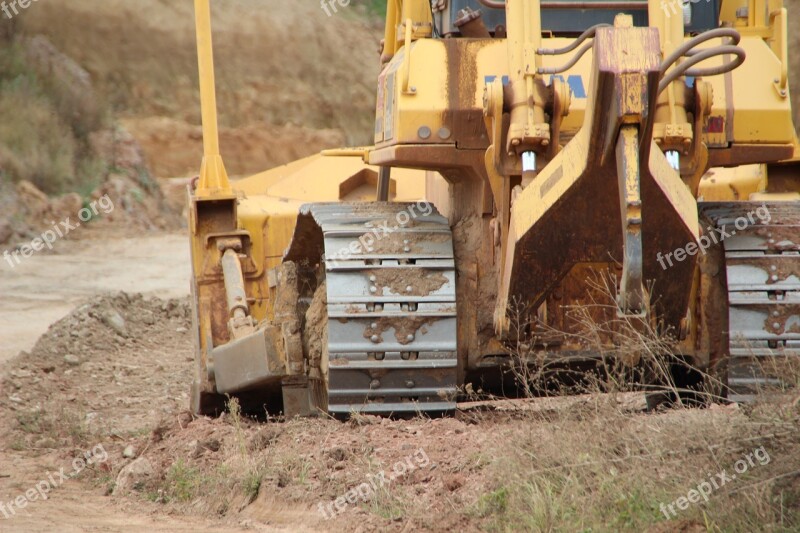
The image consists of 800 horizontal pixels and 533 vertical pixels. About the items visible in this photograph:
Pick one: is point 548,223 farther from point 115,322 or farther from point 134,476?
point 115,322

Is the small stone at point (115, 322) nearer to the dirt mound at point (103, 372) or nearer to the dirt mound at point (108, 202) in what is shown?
the dirt mound at point (103, 372)

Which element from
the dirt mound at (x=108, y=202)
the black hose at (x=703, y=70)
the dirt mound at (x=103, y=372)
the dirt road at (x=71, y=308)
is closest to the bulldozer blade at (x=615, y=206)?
the black hose at (x=703, y=70)

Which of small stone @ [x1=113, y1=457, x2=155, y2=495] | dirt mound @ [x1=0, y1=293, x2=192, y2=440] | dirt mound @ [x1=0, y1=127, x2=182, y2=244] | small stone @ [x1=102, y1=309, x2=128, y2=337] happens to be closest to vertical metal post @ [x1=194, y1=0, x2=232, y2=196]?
dirt mound @ [x1=0, y1=293, x2=192, y2=440]

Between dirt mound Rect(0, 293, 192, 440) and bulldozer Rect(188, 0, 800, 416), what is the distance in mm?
1652

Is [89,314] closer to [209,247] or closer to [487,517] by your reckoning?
[209,247]

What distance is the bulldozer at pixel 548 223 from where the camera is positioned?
4742mm

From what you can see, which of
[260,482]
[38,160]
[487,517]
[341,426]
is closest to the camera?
[487,517]

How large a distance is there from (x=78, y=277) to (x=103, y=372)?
6.83 metres

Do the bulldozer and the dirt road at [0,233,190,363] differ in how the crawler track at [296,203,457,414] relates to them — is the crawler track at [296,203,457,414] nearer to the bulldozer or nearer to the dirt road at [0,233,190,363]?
the bulldozer

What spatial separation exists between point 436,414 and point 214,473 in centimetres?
101

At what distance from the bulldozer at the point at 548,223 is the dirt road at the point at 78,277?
6265mm

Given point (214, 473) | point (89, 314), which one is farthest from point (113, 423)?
point (89, 314)

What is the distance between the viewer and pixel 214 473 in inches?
213

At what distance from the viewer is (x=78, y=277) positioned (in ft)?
54.4
